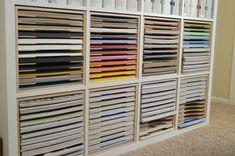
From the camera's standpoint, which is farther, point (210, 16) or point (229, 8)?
point (229, 8)

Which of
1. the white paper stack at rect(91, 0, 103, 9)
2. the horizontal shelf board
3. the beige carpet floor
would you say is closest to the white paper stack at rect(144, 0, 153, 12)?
the white paper stack at rect(91, 0, 103, 9)

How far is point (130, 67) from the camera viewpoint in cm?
183

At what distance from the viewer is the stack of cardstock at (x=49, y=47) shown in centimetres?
135

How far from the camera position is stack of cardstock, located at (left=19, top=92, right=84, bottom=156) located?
4.62 feet

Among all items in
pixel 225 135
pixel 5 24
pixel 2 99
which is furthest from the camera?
pixel 225 135

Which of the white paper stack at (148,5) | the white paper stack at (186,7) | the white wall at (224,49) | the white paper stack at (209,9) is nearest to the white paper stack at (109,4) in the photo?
the white paper stack at (148,5)

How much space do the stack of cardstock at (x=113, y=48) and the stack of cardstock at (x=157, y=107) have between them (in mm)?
192

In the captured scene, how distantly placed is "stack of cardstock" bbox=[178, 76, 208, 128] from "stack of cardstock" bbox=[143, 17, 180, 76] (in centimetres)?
22

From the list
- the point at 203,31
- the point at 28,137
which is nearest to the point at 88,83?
the point at 28,137

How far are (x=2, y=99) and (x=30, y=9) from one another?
43cm

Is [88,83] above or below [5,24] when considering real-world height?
below

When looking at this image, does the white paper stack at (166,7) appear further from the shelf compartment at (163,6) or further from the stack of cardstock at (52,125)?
the stack of cardstock at (52,125)

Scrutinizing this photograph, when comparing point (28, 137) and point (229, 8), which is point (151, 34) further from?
point (229, 8)

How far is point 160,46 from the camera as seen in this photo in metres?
1.97
